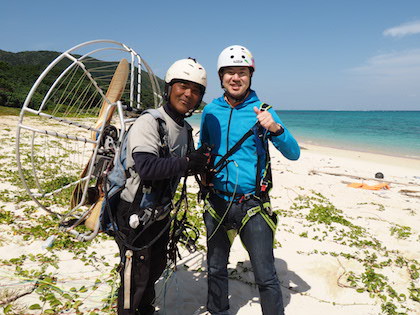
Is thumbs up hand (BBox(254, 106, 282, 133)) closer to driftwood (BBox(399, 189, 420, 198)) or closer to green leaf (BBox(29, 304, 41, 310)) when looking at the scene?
green leaf (BBox(29, 304, 41, 310))

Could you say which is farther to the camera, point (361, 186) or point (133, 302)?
point (361, 186)

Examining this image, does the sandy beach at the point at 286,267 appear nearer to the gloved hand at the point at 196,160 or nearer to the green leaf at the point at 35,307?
the green leaf at the point at 35,307

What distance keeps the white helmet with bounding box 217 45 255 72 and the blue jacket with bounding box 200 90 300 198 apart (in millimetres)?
370

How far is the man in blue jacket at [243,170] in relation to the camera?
329cm

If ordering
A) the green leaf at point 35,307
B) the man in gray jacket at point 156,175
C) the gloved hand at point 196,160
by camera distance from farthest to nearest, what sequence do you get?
1. the green leaf at point 35,307
2. the gloved hand at point 196,160
3. the man in gray jacket at point 156,175

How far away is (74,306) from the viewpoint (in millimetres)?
3846

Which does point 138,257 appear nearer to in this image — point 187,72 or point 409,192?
point 187,72

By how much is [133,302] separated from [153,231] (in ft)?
2.57

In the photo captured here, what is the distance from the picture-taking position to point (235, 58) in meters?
3.40

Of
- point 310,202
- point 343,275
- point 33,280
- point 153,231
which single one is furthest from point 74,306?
point 310,202

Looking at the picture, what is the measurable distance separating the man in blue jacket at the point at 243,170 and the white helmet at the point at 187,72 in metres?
Answer: 0.44

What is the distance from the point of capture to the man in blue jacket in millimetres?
Result: 3291

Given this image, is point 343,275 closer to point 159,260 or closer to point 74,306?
point 159,260

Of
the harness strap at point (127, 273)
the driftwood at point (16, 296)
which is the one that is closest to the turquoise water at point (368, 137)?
the harness strap at point (127, 273)
